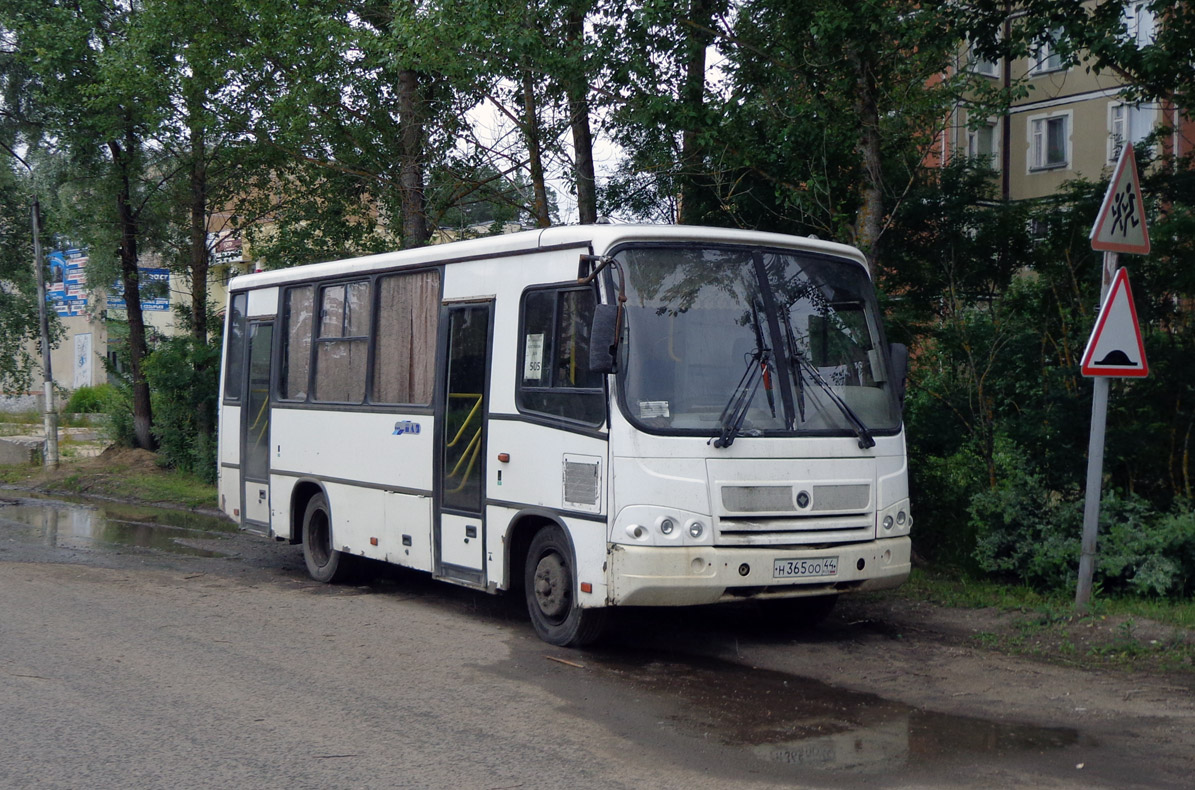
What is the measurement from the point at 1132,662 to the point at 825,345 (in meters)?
2.85

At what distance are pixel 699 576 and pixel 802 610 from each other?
1.88 meters

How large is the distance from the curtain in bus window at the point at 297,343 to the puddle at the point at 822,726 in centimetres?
564

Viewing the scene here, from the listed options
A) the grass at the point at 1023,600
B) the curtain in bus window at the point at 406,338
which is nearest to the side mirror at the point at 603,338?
the curtain in bus window at the point at 406,338

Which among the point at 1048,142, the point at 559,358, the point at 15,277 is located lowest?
the point at 559,358

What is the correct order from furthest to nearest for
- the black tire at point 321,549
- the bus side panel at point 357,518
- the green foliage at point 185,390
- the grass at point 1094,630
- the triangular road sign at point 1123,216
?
the green foliage at point 185,390, the black tire at point 321,549, the bus side panel at point 357,518, the triangular road sign at point 1123,216, the grass at point 1094,630

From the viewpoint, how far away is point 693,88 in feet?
44.1

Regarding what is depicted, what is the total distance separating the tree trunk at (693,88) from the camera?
42.8 feet

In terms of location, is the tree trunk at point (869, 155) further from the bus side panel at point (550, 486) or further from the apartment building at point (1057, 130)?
the apartment building at point (1057, 130)

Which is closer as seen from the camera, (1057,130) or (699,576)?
(699,576)

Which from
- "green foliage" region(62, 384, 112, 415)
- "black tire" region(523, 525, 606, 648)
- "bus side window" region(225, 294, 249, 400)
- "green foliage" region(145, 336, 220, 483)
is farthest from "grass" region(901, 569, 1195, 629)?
"green foliage" region(62, 384, 112, 415)

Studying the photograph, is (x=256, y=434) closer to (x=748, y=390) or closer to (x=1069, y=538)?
Answer: (x=748, y=390)

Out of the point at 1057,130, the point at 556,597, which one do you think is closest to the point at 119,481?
the point at 556,597

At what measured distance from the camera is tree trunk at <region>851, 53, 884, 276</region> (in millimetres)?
11859

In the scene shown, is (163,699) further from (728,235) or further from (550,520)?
(728,235)
